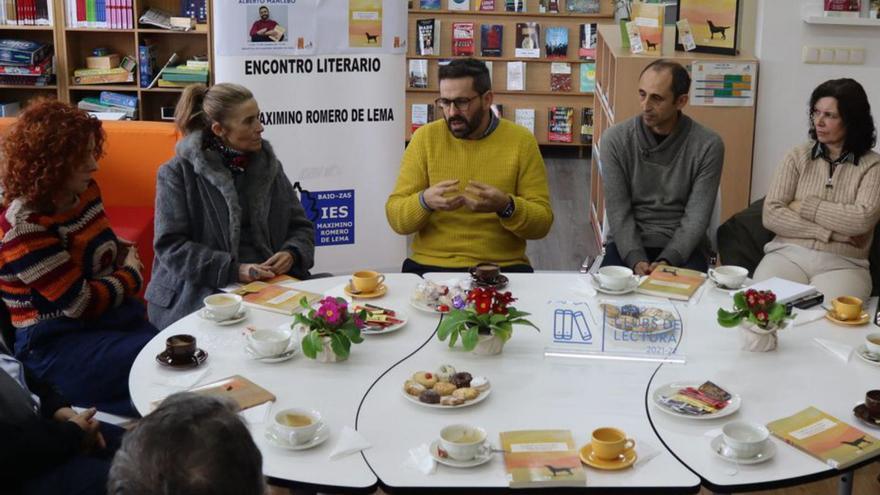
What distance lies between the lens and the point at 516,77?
799 centimetres

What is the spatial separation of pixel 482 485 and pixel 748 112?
3412 mm

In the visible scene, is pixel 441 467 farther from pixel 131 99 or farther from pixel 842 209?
pixel 131 99

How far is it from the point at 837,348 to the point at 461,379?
3.16ft

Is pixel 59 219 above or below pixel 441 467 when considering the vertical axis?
above

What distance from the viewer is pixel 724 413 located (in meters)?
2.20

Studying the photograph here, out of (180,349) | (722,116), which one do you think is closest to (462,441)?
(180,349)

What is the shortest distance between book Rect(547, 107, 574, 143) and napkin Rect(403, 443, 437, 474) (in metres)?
6.21

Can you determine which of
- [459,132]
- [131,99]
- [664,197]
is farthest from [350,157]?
[131,99]

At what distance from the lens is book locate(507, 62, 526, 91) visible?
796cm

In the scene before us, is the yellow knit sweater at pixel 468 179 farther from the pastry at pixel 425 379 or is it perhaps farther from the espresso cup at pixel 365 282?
the pastry at pixel 425 379

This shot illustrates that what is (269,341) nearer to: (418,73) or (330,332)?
(330,332)

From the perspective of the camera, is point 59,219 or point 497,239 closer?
point 59,219

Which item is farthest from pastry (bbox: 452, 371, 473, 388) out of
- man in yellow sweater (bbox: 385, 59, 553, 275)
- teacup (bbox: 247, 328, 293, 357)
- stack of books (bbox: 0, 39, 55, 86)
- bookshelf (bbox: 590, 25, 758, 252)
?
stack of books (bbox: 0, 39, 55, 86)

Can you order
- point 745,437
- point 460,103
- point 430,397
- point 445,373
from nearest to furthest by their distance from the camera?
point 745,437 < point 430,397 < point 445,373 < point 460,103
